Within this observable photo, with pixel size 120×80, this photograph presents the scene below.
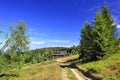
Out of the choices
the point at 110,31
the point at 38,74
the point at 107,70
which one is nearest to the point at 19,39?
the point at 38,74

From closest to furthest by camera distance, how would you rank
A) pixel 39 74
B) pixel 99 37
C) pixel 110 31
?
1. pixel 39 74
2. pixel 99 37
3. pixel 110 31

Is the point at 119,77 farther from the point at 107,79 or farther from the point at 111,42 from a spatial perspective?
the point at 111,42

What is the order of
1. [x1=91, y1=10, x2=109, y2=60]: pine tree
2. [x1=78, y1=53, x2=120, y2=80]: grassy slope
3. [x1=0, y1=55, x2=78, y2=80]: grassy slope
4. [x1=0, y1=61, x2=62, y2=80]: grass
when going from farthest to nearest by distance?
1. [x1=91, y1=10, x2=109, y2=60]: pine tree
2. [x1=0, y1=61, x2=62, y2=80]: grass
3. [x1=0, y1=55, x2=78, y2=80]: grassy slope
4. [x1=78, y1=53, x2=120, y2=80]: grassy slope

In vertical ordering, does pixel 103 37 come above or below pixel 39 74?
above

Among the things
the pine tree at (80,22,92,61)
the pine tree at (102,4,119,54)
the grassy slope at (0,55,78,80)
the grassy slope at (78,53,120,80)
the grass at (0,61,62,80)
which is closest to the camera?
the grassy slope at (78,53,120,80)

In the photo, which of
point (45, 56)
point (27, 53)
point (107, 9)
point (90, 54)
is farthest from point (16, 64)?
point (45, 56)

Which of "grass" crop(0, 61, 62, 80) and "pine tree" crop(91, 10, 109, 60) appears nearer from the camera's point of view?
"grass" crop(0, 61, 62, 80)

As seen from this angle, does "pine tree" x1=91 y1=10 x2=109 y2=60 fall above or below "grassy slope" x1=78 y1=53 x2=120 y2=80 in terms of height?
above

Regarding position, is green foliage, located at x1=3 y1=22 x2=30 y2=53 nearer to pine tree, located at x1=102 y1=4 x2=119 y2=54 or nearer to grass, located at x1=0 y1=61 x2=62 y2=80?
grass, located at x1=0 y1=61 x2=62 y2=80

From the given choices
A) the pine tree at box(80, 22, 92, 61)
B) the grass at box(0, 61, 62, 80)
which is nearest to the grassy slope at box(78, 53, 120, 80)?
the grass at box(0, 61, 62, 80)

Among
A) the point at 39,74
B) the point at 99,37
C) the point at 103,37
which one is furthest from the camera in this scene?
the point at 99,37

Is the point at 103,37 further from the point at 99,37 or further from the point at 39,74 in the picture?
the point at 39,74

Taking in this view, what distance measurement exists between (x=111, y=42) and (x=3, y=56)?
80.4ft

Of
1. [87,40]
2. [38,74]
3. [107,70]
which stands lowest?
[38,74]
